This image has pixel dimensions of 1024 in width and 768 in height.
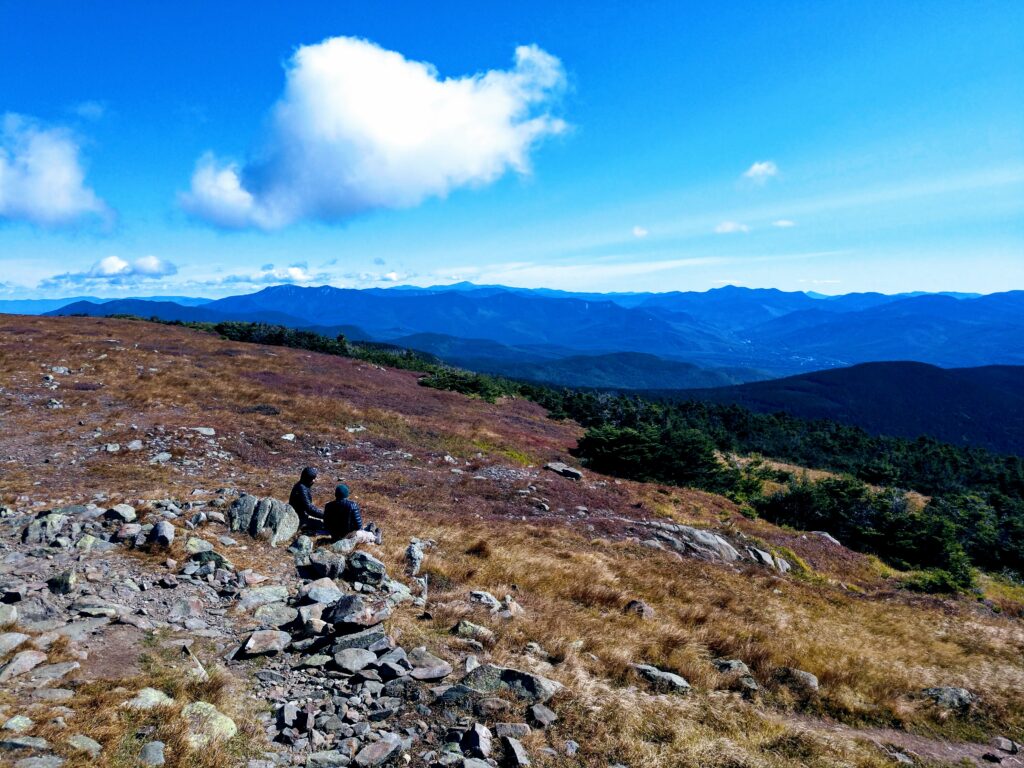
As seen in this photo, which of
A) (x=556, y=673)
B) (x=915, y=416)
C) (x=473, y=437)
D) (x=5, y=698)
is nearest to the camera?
(x=5, y=698)

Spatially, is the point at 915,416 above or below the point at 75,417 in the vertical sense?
below

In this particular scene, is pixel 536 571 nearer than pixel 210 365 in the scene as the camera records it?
Yes

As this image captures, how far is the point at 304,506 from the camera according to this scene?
1220cm

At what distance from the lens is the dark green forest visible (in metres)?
25.8

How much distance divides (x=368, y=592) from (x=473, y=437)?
2119cm

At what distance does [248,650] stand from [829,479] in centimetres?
3629

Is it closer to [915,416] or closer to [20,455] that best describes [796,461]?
[20,455]

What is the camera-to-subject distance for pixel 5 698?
494cm

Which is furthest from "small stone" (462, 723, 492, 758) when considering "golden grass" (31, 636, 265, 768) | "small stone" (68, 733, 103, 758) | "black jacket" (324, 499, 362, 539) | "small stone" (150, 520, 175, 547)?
"small stone" (150, 520, 175, 547)

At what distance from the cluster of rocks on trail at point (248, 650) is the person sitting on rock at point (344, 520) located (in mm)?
1195

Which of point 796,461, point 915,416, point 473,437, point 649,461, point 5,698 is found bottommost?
point 915,416

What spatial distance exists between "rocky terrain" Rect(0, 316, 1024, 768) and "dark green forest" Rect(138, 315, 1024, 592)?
7.93 meters

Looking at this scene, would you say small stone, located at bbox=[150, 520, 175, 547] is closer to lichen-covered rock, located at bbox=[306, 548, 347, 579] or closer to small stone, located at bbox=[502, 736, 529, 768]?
lichen-covered rock, located at bbox=[306, 548, 347, 579]

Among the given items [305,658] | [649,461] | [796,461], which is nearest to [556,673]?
[305,658]
